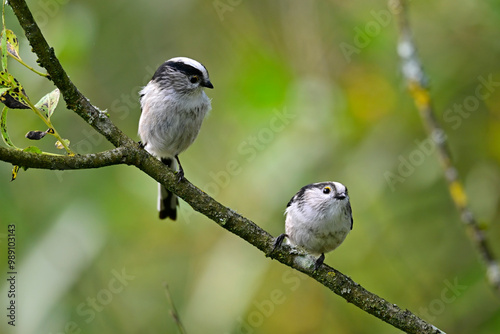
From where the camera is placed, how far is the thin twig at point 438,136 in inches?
108

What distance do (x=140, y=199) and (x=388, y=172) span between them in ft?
6.87

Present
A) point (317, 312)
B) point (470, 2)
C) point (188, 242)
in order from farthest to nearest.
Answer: point (188, 242) < point (317, 312) < point (470, 2)

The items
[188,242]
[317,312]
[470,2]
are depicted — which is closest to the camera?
[470,2]

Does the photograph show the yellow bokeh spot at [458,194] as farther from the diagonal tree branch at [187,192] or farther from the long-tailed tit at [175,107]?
the long-tailed tit at [175,107]

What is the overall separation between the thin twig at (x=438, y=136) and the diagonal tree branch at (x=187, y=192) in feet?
1.72

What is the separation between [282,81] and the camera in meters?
4.84

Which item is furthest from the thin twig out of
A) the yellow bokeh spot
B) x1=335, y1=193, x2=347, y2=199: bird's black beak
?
x1=335, y1=193, x2=347, y2=199: bird's black beak

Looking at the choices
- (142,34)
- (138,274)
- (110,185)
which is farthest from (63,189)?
(142,34)

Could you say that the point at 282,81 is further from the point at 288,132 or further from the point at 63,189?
the point at 63,189

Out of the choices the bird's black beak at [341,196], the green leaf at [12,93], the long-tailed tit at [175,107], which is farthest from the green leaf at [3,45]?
the bird's black beak at [341,196]

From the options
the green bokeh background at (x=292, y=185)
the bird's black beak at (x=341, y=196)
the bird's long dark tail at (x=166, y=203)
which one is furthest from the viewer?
the green bokeh background at (x=292, y=185)

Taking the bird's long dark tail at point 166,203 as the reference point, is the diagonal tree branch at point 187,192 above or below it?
above

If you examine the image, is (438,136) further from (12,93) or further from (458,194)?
(12,93)

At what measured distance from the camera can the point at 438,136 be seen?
299 cm
